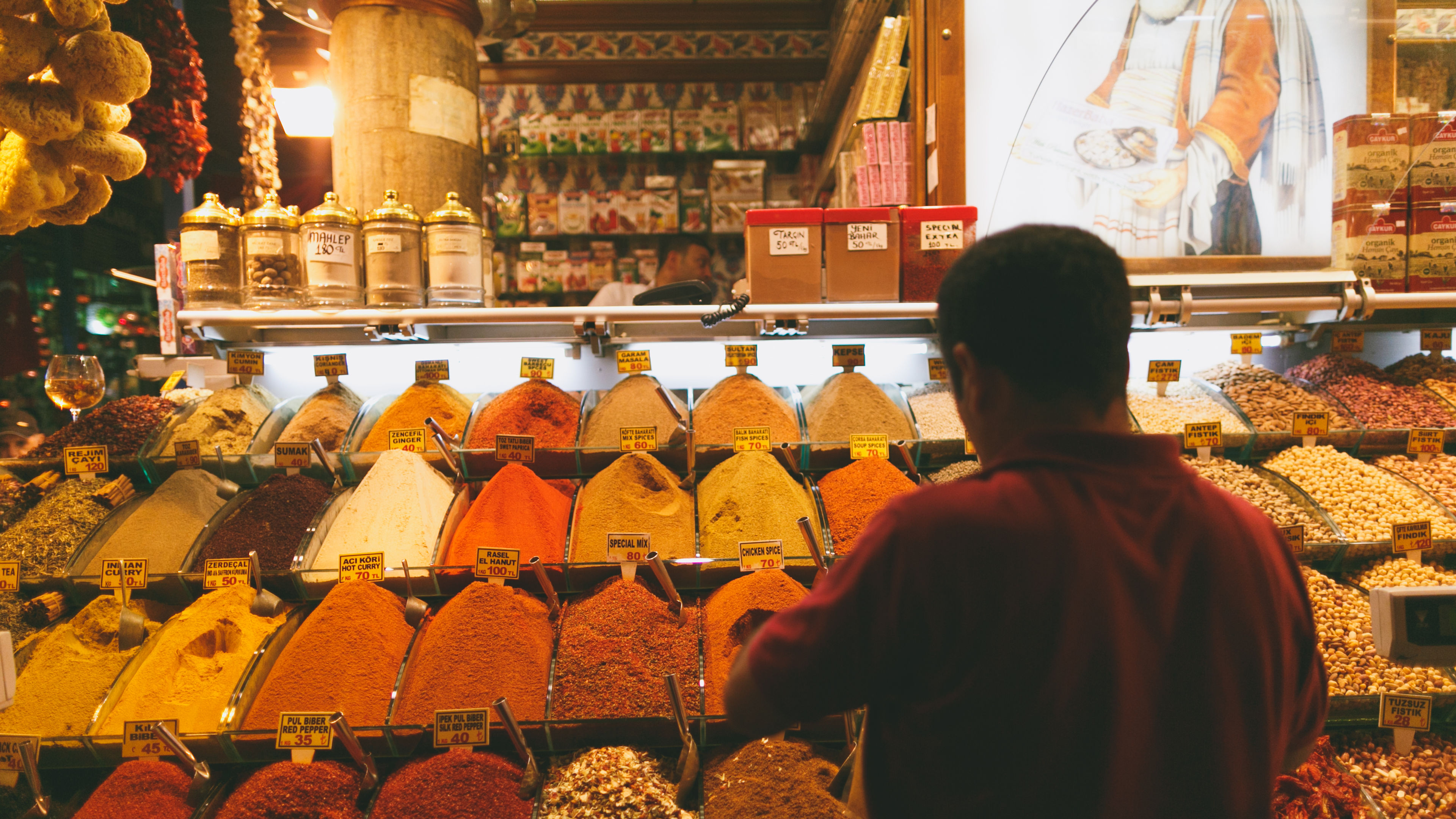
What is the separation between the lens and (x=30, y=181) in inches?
53.7

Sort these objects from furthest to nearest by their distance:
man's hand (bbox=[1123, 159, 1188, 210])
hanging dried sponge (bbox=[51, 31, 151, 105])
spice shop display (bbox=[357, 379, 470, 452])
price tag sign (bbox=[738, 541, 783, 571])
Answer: man's hand (bbox=[1123, 159, 1188, 210]) → spice shop display (bbox=[357, 379, 470, 452]) → price tag sign (bbox=[738, 541, 783, 571]) → hanging dried sponge (bbox=[51, 31, 151, 105])

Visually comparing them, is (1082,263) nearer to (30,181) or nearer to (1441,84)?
(30,181)

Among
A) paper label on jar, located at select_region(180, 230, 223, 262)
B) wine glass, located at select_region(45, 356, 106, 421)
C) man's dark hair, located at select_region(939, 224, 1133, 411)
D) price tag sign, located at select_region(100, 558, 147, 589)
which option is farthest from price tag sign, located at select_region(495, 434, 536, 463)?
man's dark hair, located at select_region(939, 224, 1133, 411)

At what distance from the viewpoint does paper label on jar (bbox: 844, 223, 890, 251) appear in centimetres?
195

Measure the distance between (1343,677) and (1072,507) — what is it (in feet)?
4.27

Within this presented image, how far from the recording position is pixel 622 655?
1.49m

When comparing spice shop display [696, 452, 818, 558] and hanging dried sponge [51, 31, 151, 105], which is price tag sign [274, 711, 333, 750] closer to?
spice shop display [696, 452, 818, 558]

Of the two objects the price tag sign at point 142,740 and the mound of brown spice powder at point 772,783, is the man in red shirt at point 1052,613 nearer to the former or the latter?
the mound of brown spice powder at point 772,783

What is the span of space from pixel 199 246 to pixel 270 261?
156mm

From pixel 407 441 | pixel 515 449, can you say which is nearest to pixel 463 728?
pixel 515 449

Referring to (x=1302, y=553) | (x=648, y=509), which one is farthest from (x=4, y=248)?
(x=1302, y=553)

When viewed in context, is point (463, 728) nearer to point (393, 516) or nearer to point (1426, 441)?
point (393, 516)

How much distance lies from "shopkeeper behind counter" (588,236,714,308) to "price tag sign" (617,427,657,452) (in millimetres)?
2433

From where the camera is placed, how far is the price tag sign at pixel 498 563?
1573mm
